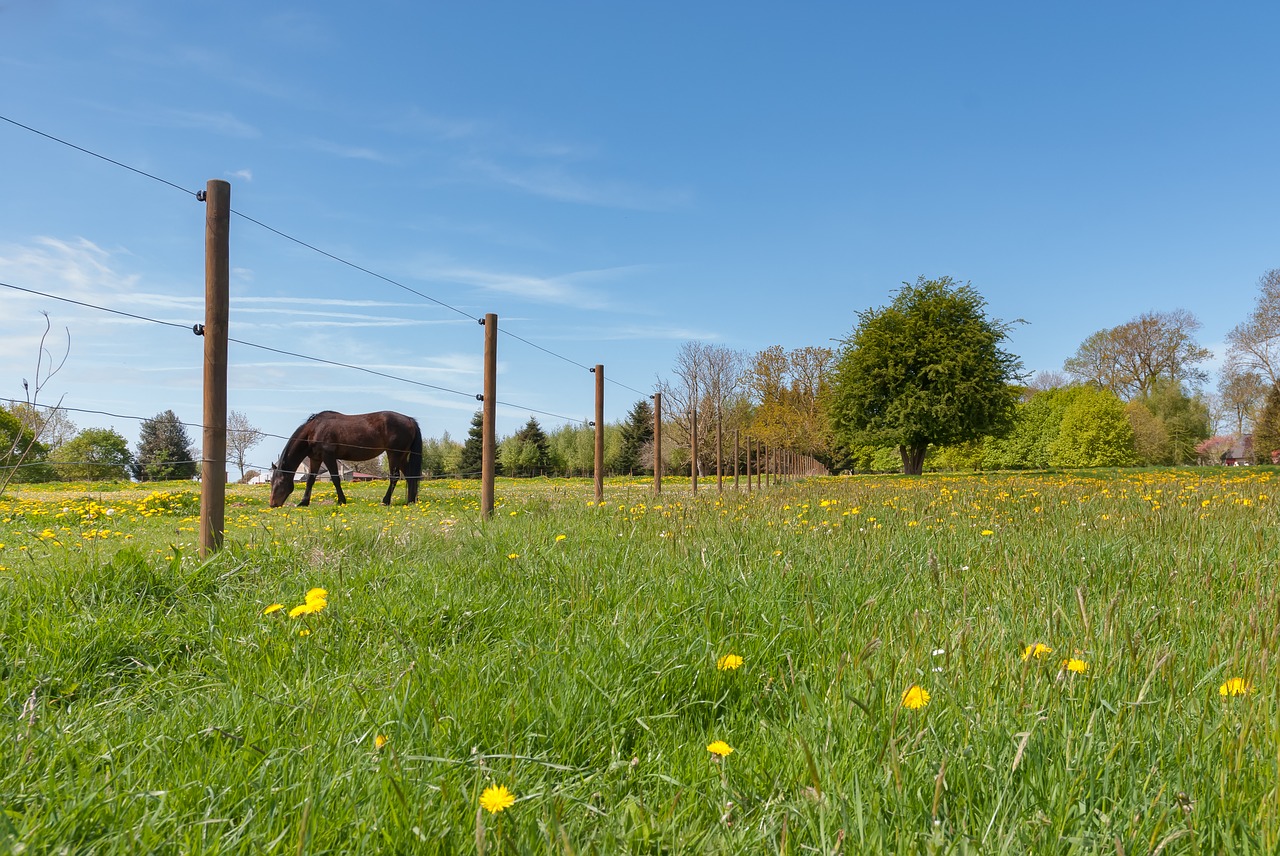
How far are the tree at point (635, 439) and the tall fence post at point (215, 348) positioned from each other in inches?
2368

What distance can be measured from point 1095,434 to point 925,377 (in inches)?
875

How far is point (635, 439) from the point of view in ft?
220

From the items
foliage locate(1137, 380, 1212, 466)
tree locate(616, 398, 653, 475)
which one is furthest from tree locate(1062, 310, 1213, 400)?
tree locate(616, 398, 653, 475)

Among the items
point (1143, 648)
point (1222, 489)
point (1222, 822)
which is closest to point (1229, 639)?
point (1143, 648)

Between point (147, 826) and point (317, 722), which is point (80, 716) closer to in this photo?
point (317, 722)

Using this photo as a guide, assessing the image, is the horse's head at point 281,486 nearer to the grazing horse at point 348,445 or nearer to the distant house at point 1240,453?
the grazing horse at point 348,445

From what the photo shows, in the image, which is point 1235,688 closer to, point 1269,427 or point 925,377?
point 925,377

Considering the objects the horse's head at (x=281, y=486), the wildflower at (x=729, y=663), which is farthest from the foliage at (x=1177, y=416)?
the wildflower at (x=729, y=663)

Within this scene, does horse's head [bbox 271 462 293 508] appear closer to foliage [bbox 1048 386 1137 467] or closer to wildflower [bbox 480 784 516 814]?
wildflower [bbox 480 784 516 814]

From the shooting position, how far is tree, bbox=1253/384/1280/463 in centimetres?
4175

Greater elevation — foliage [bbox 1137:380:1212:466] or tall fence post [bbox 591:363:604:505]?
foliage [bbox 1137:380:1212:466]

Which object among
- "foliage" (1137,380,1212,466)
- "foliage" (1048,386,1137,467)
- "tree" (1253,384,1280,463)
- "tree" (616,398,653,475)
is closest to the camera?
"tree" (1253,384,1280,463)

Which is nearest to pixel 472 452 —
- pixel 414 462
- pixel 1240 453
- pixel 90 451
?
pixel 90 451

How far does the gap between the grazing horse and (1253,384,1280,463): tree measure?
4756cm
